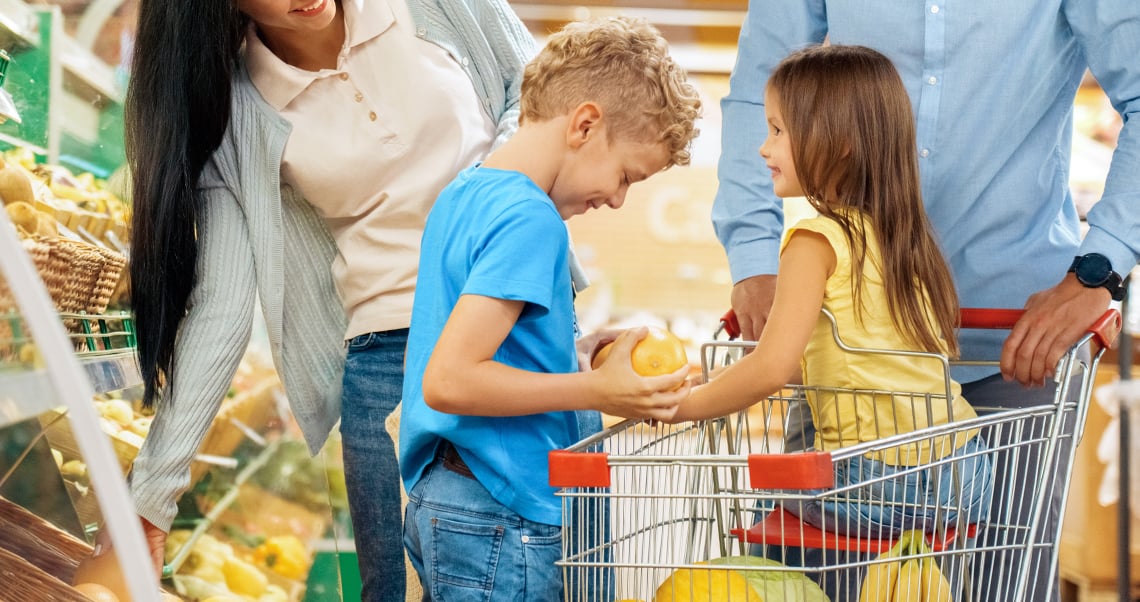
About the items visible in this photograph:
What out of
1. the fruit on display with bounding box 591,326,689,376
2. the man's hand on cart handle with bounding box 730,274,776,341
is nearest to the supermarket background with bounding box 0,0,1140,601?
the fruit on display with bounding box 591,326,689,376

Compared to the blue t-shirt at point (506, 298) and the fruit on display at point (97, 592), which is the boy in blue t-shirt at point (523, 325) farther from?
the fruit on display at point (97, 592)

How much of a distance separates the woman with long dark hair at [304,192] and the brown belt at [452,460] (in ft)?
1.42

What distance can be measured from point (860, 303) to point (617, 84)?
45cm

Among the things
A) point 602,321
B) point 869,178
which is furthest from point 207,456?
point 602,321

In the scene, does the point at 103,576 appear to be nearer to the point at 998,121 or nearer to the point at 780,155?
the point at 780,155

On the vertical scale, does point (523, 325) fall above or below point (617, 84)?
below

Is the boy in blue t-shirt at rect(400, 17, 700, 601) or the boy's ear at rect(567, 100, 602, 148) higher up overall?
the boy's ear at rect(567, 100, 602, 148)

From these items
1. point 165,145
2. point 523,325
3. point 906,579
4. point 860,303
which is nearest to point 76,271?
point 165,145

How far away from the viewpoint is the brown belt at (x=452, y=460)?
1438 mm

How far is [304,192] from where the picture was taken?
6.24 feet

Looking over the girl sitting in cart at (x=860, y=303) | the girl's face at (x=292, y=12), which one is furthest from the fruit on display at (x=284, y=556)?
the girl sitting in cart at (x=860, y=303)

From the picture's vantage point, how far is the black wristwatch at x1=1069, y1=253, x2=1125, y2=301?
156cm

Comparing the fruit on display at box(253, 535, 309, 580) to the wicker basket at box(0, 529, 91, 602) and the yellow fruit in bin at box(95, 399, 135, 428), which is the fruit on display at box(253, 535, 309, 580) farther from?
the wicker basket at box(0, 529, 91, 602)

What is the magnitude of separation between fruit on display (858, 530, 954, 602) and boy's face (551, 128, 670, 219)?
559 mm
